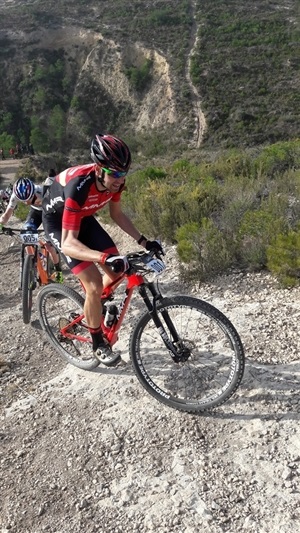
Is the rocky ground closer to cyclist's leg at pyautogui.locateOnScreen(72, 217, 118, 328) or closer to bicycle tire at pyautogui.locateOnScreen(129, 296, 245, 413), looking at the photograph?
bicycle tire at pyautogui.locateOnScreen(129, 296, 245, 413)

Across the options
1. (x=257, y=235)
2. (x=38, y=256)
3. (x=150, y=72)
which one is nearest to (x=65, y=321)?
(x=38, y=256)

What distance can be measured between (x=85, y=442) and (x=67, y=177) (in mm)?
2148

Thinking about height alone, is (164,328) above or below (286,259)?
above

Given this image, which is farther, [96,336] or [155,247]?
[96,336]

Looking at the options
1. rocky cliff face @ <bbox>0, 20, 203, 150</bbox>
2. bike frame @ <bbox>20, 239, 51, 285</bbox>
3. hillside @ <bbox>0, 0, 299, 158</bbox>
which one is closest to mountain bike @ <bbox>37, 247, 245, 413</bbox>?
bike frame @ <bbox>20, 239, 51, 285</bbox>

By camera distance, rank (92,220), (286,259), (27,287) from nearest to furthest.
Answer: (92,220) → (286,259) → (27,287)

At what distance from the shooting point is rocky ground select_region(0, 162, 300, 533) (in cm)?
235

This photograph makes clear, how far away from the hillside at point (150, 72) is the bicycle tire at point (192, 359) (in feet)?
113

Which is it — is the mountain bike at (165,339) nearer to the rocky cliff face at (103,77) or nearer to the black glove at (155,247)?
the black glove at (155,247)

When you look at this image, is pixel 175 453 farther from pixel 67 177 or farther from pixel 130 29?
pixel 130 29

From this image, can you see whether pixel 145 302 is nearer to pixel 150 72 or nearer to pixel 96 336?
pixel 96 336

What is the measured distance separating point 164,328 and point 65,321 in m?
1.27

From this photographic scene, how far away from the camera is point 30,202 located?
514 centimetres

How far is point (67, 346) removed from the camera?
4.08 metres
